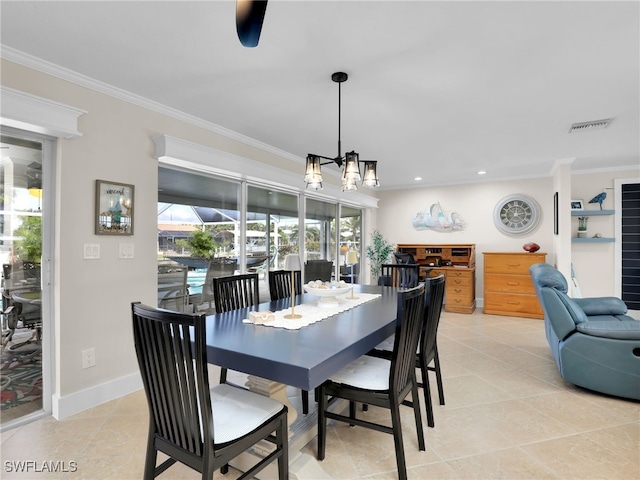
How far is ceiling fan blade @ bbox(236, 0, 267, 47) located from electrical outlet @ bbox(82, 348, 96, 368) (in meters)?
2.56

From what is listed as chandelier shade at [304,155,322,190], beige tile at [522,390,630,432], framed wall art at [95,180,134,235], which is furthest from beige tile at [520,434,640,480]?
framed wall art at [95,180,134,235]

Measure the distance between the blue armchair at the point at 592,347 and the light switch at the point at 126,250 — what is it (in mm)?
3393

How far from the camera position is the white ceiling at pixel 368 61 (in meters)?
1.75

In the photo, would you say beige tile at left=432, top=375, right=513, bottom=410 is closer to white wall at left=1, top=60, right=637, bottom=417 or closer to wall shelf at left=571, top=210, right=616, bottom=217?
white wall at left=1, top=60, right=637, bottom=417

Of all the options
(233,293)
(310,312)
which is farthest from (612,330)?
(233,293)

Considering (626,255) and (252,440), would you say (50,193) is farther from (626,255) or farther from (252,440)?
(626,255)

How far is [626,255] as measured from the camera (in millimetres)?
5168

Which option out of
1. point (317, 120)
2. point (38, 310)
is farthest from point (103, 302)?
point (317, 120)

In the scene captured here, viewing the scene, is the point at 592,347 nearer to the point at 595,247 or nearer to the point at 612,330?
the point at 612,330

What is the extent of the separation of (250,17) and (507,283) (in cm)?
568

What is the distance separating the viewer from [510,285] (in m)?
5.44

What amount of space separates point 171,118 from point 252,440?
2.73m

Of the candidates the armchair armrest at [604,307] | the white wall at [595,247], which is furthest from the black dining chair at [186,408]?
the white wall at [595,247]

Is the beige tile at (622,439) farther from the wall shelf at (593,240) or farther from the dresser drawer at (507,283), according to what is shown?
the wall shelf at (593,240)
